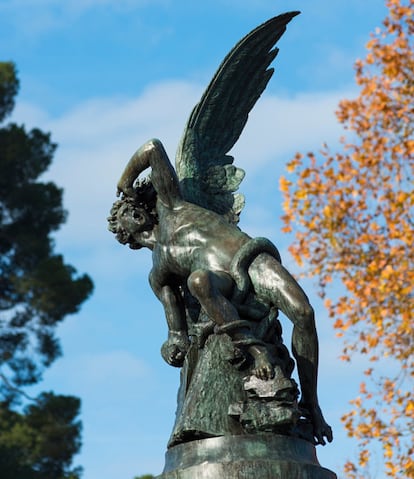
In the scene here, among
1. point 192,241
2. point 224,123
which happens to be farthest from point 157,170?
point 224,123

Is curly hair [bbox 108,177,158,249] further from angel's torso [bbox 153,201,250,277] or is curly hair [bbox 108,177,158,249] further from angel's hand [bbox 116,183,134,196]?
angel's torso [bbox 153,201,250,277]

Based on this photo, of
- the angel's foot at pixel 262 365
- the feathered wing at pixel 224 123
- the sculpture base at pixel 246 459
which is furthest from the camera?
the feathered wing at pixel 224 123

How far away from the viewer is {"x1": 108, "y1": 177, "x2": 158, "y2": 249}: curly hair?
18.7 feet

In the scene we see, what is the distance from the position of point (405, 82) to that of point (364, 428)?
4.14 meters

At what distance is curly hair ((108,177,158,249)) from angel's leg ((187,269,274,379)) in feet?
2.61

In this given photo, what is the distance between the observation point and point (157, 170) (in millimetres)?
5559

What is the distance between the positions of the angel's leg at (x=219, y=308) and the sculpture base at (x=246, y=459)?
0.33m

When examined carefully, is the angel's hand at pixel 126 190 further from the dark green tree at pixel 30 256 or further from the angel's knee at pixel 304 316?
the dark green tree at pixel 30 256

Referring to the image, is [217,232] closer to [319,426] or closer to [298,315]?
[298,315]

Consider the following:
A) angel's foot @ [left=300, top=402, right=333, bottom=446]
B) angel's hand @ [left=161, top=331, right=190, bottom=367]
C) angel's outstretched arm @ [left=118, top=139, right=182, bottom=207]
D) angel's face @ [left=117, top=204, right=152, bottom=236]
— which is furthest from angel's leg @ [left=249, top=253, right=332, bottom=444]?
angel's face @ [left=117, top=204, right=152, bottom=236]

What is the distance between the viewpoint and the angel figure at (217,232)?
200 inches

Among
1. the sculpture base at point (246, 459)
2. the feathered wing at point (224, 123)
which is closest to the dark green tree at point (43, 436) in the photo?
the feathered wing at point (224, 123)

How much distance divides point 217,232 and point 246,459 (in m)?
1.23

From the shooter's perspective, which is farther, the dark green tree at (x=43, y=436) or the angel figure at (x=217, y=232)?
the dark green tree at (x=43, y=436)
